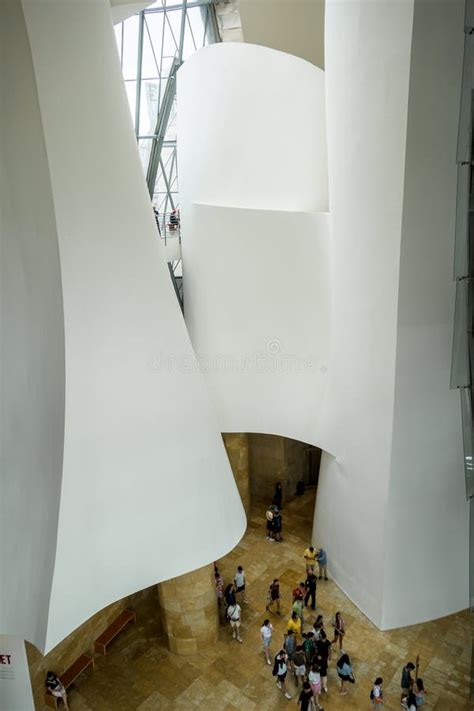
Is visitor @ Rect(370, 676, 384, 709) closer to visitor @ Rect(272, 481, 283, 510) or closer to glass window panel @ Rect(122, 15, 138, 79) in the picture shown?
visitor @ Rect(272, 481, 283, 510)

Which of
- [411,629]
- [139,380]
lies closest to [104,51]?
[139,380]

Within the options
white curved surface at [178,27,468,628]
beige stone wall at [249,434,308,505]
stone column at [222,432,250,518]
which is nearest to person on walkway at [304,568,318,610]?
white curved surface at [178,27,468,628]

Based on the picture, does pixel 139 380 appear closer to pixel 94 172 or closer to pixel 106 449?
pixel 106 449

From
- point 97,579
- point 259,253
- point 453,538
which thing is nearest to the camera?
point 97,579

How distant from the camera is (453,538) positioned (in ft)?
29.6

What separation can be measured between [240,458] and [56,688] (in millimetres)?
6712

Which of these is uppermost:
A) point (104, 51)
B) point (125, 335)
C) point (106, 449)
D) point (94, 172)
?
point (104, 51)

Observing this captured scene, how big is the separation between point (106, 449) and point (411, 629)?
6.73 meters

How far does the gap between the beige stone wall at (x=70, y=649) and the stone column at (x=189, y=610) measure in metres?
1.20

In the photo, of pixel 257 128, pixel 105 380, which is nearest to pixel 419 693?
pixel 105 380

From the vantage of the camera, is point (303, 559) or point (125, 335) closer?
point (125, 335)

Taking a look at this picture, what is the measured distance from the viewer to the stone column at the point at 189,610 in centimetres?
850

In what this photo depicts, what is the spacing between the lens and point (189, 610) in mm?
8555

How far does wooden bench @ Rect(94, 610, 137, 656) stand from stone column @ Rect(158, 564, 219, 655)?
0.98 metres
